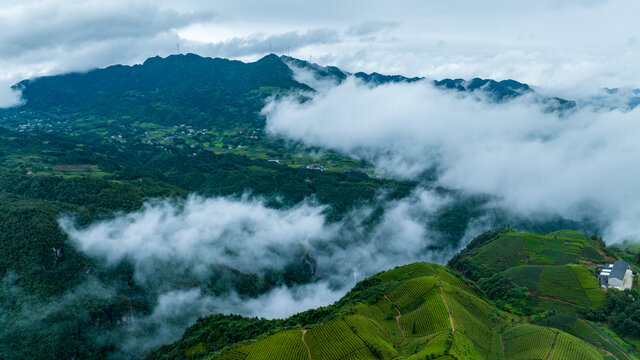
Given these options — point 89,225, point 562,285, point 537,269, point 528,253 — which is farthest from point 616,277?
point 89,225

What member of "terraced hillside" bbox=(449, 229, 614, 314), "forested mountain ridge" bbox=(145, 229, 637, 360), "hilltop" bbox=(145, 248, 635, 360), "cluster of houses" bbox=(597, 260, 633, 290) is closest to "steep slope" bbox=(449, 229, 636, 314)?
"terraced hillside" bbox=(449, 229, 614, 314)

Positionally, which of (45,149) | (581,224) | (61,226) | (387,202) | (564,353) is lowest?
(581,224)

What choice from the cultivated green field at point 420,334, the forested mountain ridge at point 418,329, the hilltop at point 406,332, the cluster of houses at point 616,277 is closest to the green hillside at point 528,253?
the cluster of houses at point 616,277

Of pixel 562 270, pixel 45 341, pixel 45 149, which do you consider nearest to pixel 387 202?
pixel 562 270

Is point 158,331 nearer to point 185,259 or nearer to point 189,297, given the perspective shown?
point 189,297

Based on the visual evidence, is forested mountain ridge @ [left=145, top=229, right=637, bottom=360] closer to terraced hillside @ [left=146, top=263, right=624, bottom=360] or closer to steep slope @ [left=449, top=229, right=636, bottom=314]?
terraced hillside @ [left=146, top=263, right=624, bottom=360]

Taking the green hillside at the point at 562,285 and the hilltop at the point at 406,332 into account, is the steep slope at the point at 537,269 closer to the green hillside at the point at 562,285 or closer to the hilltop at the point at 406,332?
the green hillside at the point at 562,285
